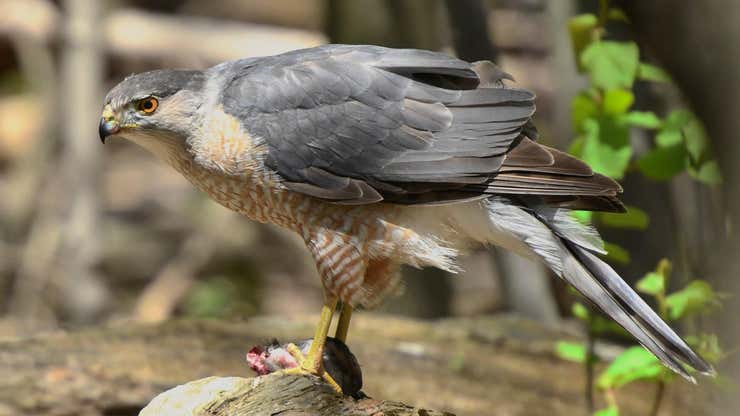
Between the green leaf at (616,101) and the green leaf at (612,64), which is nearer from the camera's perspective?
the green leaf at (612,64)

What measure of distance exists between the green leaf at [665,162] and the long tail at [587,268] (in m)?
0.76

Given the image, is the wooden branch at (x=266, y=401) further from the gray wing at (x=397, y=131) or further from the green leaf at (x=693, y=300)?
the green leaf at (x=693, y=300)

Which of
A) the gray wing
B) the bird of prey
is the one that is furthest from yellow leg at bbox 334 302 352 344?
the gray wing

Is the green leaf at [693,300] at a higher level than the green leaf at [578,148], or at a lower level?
lower

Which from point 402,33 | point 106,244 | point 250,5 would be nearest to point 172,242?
point 106,244

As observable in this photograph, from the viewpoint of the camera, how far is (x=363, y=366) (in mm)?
4895

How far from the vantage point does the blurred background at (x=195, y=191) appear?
537 centimetres

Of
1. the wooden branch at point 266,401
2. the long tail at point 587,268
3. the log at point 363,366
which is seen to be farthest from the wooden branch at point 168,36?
the wooden branch at point 266,401

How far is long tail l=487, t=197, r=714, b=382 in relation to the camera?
317 centimetres

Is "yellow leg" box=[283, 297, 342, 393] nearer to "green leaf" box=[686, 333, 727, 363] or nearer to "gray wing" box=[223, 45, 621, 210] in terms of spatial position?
"gray wing" box=[223, 45, 621, 210]

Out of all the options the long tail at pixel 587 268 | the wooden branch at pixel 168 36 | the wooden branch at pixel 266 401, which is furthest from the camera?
the wooden branch at pixel 168 36

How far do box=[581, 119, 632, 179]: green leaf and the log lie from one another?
1227mm

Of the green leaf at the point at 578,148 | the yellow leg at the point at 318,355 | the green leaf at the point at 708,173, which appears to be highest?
the green leaf at the point at 578,148

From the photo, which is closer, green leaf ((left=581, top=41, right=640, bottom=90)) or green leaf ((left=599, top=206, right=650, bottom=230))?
green leaf ((left=581, top=41, right=640, bottom=90))
